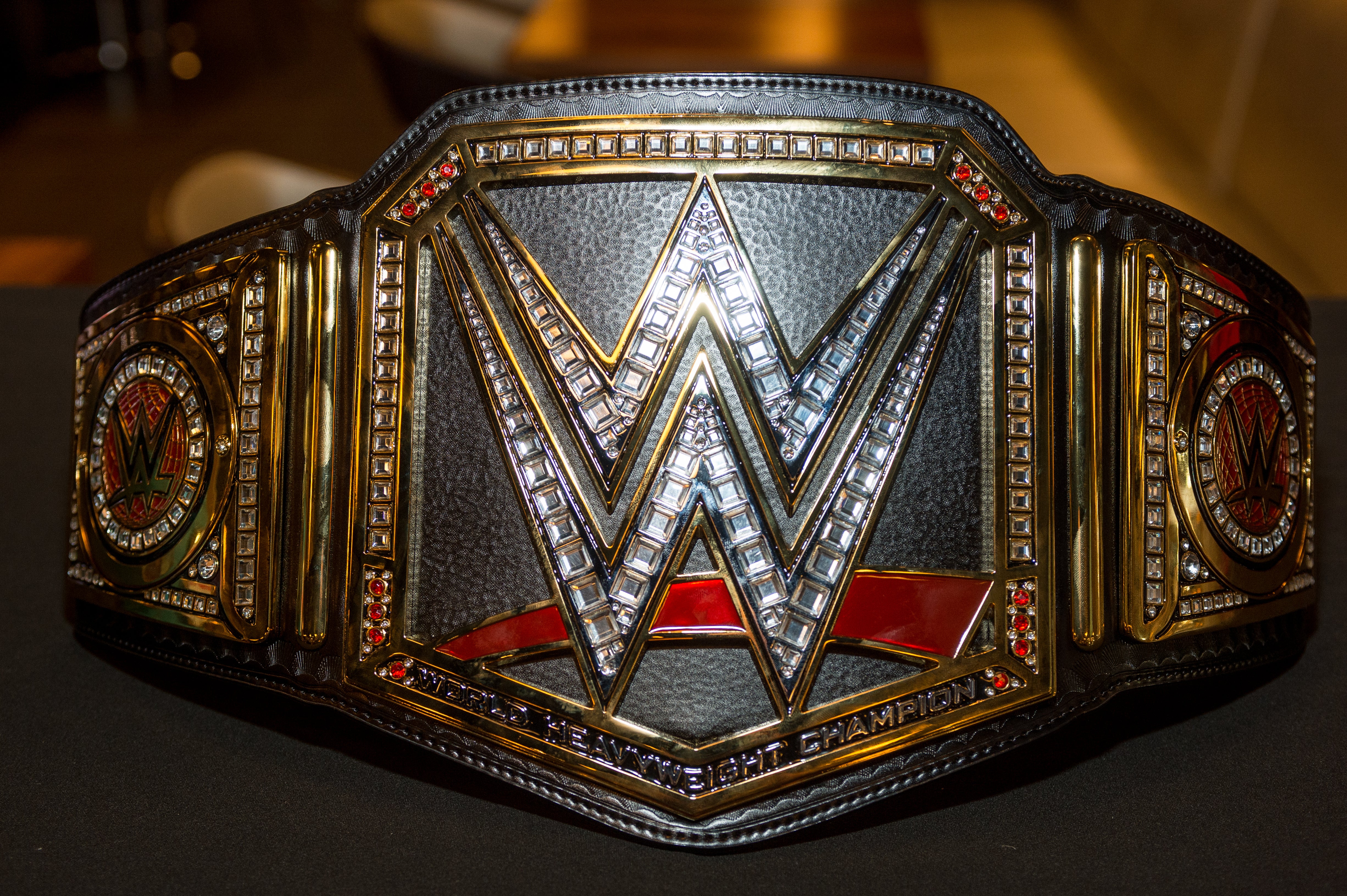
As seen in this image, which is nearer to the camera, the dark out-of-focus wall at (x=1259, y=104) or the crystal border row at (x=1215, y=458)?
the crystal border row at (x=1215, y=458)

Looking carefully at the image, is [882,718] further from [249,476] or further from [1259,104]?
[1259,104]

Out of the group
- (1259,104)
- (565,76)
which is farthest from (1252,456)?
(1259,104)

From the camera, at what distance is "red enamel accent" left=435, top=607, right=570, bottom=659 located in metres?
0.52

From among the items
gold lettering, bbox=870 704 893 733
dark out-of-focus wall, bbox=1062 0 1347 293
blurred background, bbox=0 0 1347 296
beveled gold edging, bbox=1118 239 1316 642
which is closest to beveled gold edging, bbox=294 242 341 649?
gold lettering, bbox=870 704 893 733

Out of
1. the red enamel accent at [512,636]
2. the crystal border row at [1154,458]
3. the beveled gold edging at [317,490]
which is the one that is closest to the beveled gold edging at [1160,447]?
the crystal border row at [1154,458]

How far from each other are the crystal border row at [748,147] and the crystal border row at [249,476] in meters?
0.19

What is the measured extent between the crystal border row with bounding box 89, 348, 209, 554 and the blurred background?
1.76 ft

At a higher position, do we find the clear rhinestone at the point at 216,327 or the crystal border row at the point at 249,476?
the clear rhinestone at the point at 216,327

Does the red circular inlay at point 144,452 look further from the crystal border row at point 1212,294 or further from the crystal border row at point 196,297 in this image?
the crystal border row at point 1212,294

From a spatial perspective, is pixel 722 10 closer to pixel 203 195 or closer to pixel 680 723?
pixel 203 195

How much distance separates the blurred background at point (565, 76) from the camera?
174cm

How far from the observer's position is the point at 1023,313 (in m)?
0.52

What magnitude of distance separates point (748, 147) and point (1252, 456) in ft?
0.99

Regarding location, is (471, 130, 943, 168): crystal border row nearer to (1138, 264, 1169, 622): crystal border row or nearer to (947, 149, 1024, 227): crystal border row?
(947, 149, 1024, 227): crystal border row
